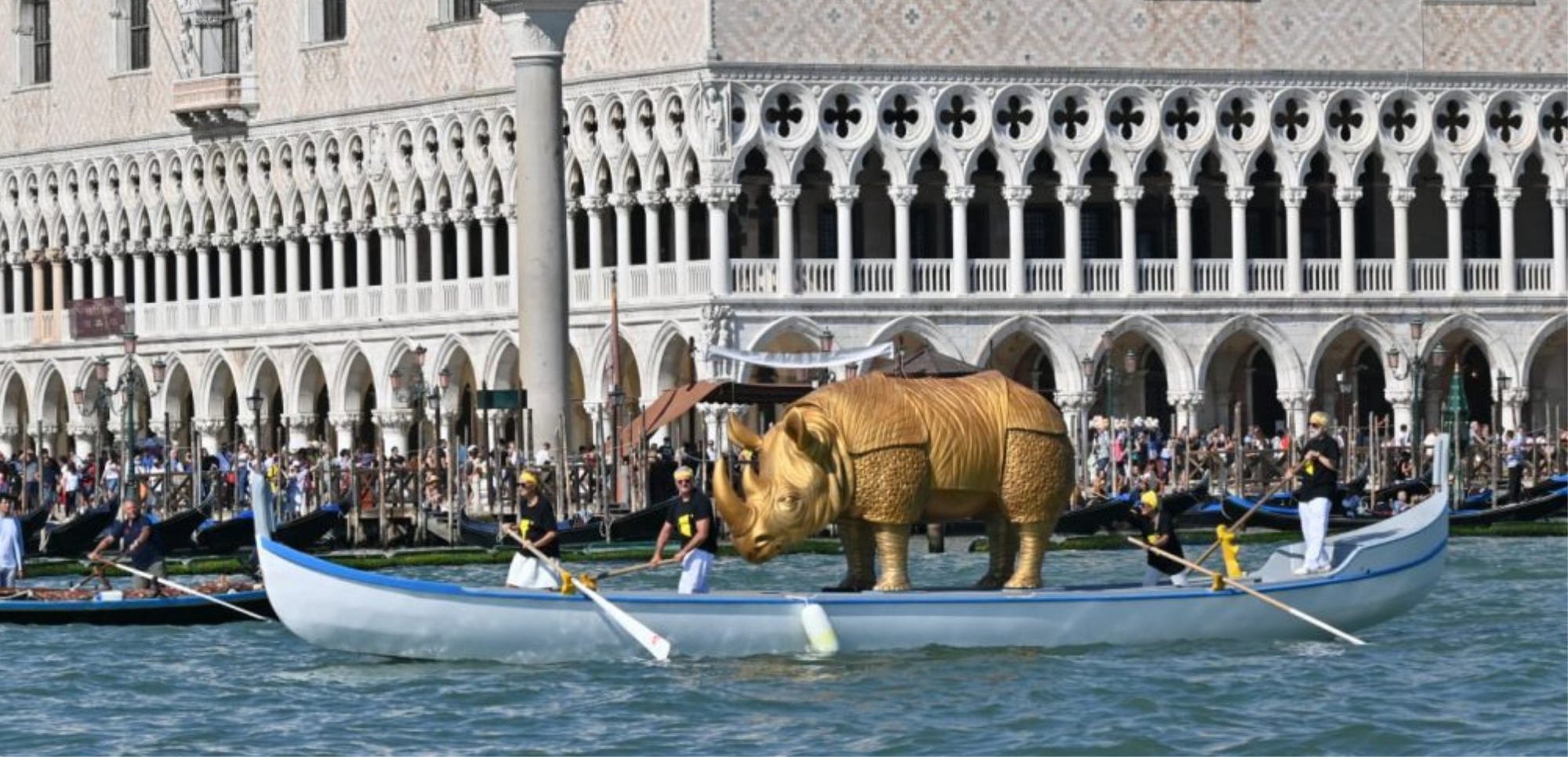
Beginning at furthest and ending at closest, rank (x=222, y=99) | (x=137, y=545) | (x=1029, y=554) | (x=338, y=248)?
(x=222, y=99) < (x=338, y=248) < (x=137, y=545) < (x=1029, y=554)

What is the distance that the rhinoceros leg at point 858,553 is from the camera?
3359 cm

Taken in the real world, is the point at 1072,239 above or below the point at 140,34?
below

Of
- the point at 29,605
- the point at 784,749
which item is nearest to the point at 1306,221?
the point at 29,605

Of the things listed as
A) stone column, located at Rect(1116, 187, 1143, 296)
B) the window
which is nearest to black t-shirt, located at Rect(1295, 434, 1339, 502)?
stone column, located at Rect(1116, 187, 1143, 296)

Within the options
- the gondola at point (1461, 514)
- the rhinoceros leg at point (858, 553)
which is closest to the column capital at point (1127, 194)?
the gondola at point (1461, 514)

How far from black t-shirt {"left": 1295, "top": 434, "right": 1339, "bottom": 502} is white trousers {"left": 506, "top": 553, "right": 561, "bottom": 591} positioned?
5982 millimetres

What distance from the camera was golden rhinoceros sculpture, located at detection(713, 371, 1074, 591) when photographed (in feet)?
108

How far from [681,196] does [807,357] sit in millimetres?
3902

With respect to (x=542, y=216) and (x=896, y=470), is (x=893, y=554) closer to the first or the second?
(x=896, y=470)

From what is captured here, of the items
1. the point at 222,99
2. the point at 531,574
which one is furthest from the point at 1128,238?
the point at 531,574

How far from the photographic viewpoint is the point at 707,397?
172 ft

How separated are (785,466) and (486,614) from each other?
2.49 m

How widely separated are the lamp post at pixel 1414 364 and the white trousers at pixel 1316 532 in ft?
72.1

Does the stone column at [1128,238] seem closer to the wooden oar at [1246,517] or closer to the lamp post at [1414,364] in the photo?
the lamp post at [1414,364]
